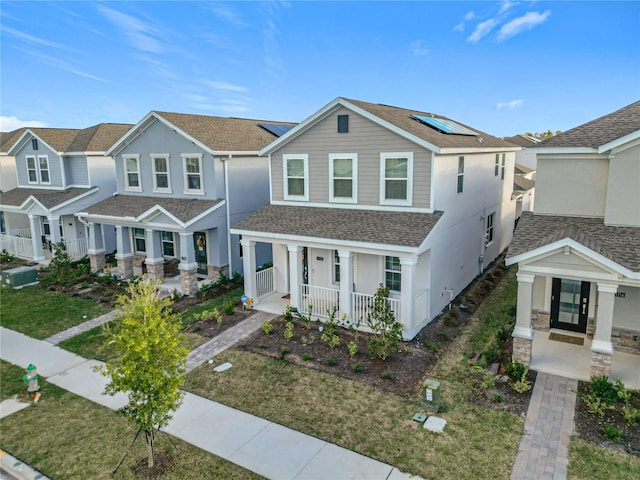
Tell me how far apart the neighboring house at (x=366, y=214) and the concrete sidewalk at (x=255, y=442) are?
16.9ft

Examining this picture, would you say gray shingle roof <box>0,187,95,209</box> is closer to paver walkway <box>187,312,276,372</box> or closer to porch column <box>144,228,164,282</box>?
porch column <box>144,228,164,282</box>

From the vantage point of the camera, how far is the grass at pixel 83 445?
7574 millimetres

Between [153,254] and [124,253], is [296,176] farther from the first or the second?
[124,253]

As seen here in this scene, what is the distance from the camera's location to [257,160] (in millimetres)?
19109

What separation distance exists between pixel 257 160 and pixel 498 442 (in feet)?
47.6

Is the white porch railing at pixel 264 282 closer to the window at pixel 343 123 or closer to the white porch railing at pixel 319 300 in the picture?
the white porch railing at pixel 319 300

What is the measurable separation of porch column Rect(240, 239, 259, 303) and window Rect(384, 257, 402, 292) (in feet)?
15.1

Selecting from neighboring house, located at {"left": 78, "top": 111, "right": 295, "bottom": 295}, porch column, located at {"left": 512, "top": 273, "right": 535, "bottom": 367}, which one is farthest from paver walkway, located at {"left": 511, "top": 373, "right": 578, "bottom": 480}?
neighboring house, located at {"left": 78, "top": 111, "right": 295, "bottom": 295}

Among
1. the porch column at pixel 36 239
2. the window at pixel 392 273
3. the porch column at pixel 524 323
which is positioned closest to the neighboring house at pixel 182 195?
the porch column at pixel 36 239

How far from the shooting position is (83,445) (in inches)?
328

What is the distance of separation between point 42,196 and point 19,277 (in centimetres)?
590

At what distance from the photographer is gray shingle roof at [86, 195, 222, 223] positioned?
670 inches

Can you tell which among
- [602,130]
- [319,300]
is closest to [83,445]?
[319,300]

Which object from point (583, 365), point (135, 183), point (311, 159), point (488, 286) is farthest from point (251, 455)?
point (135, 183)
